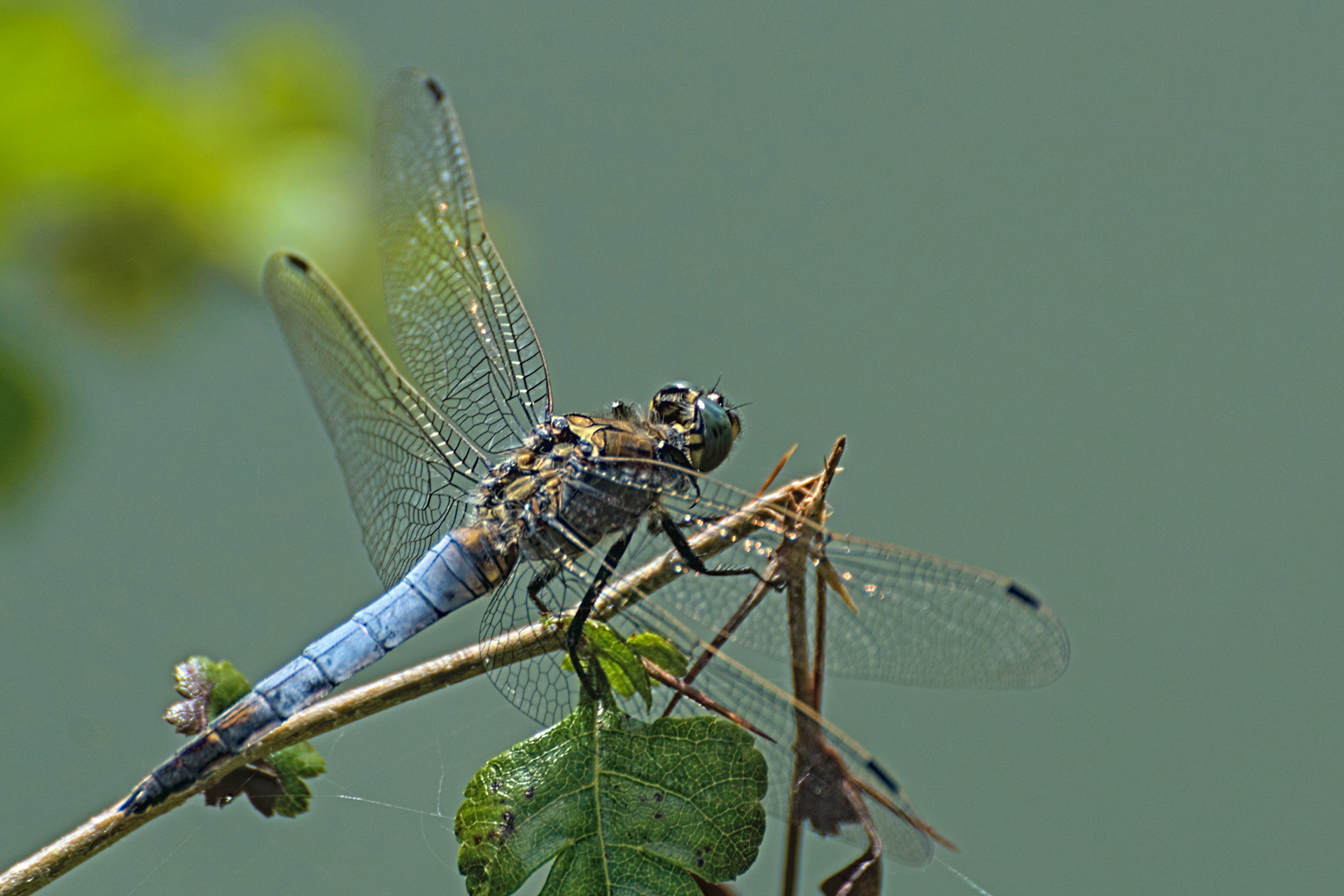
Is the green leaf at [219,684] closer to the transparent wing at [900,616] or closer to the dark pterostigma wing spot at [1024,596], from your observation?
the transparent wing at [900,616]

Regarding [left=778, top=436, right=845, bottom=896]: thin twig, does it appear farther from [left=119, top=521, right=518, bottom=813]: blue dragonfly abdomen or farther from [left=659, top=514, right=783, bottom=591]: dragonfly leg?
[left=119, top=521, right=518, bottom=813]: blue dragonfly abdomen

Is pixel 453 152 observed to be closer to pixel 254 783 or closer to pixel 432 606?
pixel 432 606

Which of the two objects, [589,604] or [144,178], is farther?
[144,178]

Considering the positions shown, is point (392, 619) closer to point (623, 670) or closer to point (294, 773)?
point (294, 773)

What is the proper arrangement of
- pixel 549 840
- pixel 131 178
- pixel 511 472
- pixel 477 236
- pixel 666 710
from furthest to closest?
pixel 131 178, pixel 477 236, pixel 511 472, pixel 666 710, pixel 549 840

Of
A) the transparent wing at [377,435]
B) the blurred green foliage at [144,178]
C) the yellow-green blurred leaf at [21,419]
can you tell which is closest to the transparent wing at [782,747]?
the transparent wing at [377,435]

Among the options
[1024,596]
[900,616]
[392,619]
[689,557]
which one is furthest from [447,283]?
[1024,596]

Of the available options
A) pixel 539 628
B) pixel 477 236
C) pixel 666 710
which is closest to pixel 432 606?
pixel 539 628

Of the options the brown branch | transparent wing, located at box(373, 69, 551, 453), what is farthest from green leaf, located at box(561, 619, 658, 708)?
transparent wing, located at box(373, 69, 551, 453)
